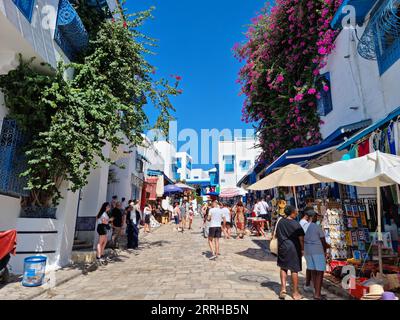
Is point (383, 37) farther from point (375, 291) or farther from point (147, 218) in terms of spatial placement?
point (147, 218)

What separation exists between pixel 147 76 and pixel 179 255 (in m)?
6.93

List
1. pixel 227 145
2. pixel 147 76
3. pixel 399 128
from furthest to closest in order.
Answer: pixel 227 145 → pixel 147 76 → pixel 399 128

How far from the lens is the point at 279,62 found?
12555mm

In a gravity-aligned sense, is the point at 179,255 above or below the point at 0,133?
below

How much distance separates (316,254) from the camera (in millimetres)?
5410

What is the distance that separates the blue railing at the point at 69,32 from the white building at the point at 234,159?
1230 inches

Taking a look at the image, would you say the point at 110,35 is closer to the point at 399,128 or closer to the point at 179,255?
the point at 179,255

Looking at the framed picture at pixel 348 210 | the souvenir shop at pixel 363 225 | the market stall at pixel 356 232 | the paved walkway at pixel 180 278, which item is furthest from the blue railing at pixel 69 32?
the framed picture at pixel 348 210

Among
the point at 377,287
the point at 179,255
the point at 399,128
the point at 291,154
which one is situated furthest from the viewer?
the point at 179,255

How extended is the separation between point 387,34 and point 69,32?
28.7 feet

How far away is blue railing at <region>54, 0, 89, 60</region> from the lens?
7.95m

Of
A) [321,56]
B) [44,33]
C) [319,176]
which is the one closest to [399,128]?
[319,176]

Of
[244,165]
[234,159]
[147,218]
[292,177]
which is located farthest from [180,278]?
[234,159]

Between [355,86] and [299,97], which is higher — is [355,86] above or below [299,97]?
below
